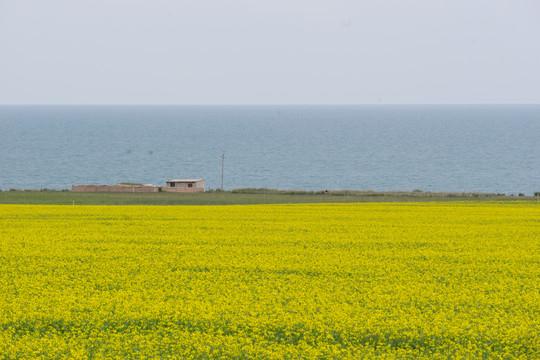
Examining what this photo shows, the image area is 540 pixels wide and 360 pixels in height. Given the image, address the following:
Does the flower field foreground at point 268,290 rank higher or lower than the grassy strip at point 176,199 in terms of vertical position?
lower

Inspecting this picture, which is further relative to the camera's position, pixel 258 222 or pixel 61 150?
pixel 61 150

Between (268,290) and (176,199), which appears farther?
(176,199)

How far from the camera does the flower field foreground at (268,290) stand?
15.9 m

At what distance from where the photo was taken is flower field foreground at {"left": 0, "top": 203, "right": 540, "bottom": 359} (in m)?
15.9

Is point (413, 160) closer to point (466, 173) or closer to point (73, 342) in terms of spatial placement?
point (466, 173)

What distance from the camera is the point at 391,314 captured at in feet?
58.7

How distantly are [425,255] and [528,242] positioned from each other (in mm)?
6408

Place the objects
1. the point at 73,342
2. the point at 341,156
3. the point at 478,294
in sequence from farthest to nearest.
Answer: the point at 341,156 < the point at 478,294 < the point at 73,342

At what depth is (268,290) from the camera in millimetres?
20547

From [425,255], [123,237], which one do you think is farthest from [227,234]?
[425,255]

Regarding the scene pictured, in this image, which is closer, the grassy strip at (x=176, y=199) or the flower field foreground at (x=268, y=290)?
the flower field foreground at (x=268, y=290)

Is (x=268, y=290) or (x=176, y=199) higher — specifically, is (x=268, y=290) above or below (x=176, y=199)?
below

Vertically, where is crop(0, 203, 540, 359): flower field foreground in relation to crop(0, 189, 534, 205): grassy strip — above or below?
below

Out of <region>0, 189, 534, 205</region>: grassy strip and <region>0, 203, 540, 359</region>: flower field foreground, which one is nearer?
<region>0, 203, 540, 359</region>: flower field foreground
